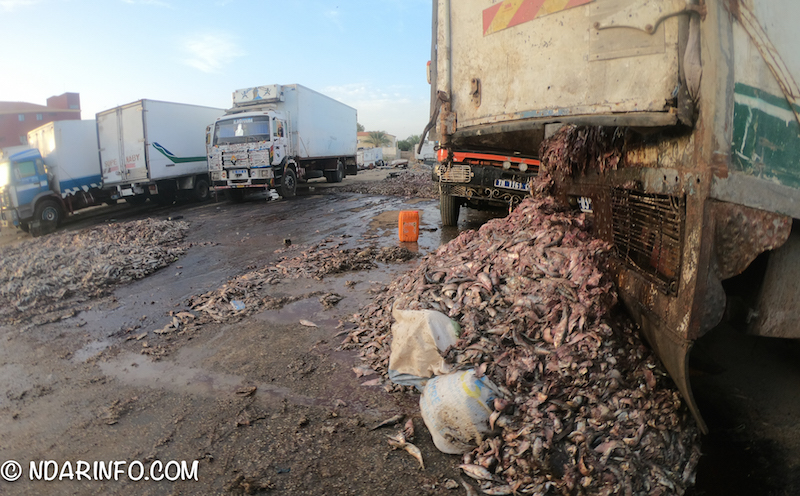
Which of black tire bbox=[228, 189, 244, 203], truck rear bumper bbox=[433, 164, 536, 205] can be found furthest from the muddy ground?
black tire bbox=[228, 189, 244, 203]

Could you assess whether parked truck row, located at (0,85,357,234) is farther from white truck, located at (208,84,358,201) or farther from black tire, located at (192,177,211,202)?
black tire, located at (192,177,211,202)

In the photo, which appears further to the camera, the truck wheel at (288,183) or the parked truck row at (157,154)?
the truck wheel at (288,183)

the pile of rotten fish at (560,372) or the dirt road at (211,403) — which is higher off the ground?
the pile of rotten fish at (560,372)

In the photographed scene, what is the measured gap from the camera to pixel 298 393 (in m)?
3.52

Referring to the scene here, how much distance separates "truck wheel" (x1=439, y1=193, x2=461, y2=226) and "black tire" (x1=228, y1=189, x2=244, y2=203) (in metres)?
10.5

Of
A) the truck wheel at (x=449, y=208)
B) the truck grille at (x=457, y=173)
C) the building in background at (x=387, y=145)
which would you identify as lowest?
the truck wheel at (x=449, y=208)

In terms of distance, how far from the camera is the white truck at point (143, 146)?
1584 cm

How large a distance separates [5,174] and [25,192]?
2.30 feet

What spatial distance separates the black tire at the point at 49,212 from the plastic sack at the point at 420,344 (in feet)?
48.7

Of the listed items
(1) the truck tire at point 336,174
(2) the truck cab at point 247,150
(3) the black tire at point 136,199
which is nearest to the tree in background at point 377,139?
(1) the truck tire at point 336,174

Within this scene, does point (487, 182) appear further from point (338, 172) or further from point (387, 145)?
point (387, 145)

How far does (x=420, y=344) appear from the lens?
333 centimetres

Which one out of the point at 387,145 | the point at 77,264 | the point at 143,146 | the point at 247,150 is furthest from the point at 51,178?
the point at 387,145

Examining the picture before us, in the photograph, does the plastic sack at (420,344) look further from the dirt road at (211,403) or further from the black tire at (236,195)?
the black tire at (236,195)
